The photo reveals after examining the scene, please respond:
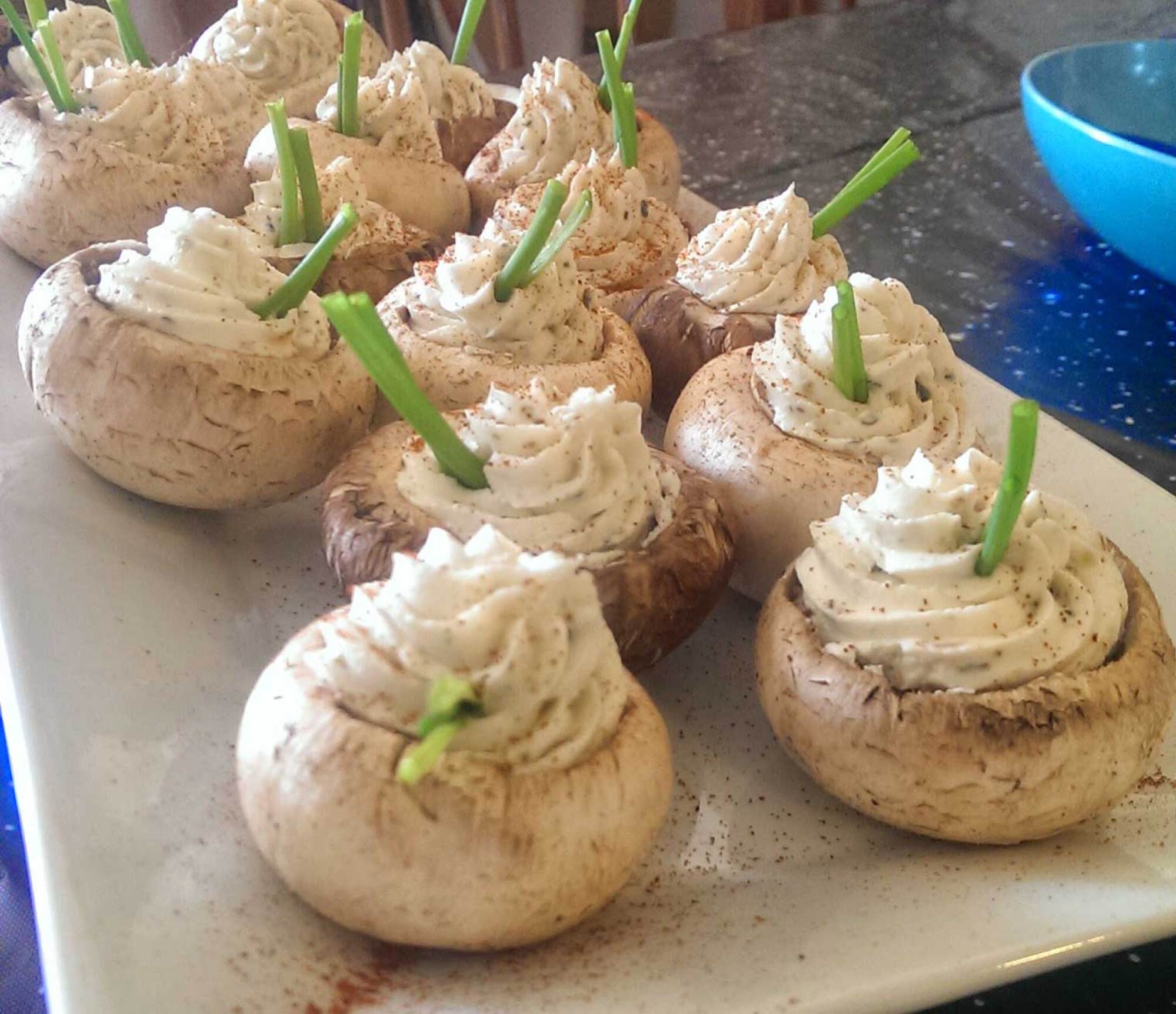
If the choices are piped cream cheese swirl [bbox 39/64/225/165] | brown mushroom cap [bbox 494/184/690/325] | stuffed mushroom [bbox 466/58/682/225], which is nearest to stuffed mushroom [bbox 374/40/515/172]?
stuffed mushroom [bbox 466/58/682/225]

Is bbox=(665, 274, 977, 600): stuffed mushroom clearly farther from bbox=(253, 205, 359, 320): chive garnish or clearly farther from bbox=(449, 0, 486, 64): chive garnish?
bbox=(449, 0, 486, 64): chive garnish

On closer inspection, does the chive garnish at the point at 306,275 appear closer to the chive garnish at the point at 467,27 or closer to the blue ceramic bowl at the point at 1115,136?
the chive garnish at the point at 467,27

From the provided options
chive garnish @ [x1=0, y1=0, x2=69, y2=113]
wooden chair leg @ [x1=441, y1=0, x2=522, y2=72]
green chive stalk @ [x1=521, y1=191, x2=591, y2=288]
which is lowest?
wooden chair leg @ [x1=441, y1=0, x2=522, y2=72]

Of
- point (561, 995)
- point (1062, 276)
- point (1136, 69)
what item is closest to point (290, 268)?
point (561, 995)

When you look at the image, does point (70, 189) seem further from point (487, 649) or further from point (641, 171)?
point (487, 649)

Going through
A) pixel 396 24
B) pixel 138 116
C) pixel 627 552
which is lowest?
pixel 396 24

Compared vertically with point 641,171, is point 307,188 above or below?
above

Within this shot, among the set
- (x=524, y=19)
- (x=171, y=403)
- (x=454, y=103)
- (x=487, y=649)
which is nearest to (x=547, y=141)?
(x=454, y=103)
